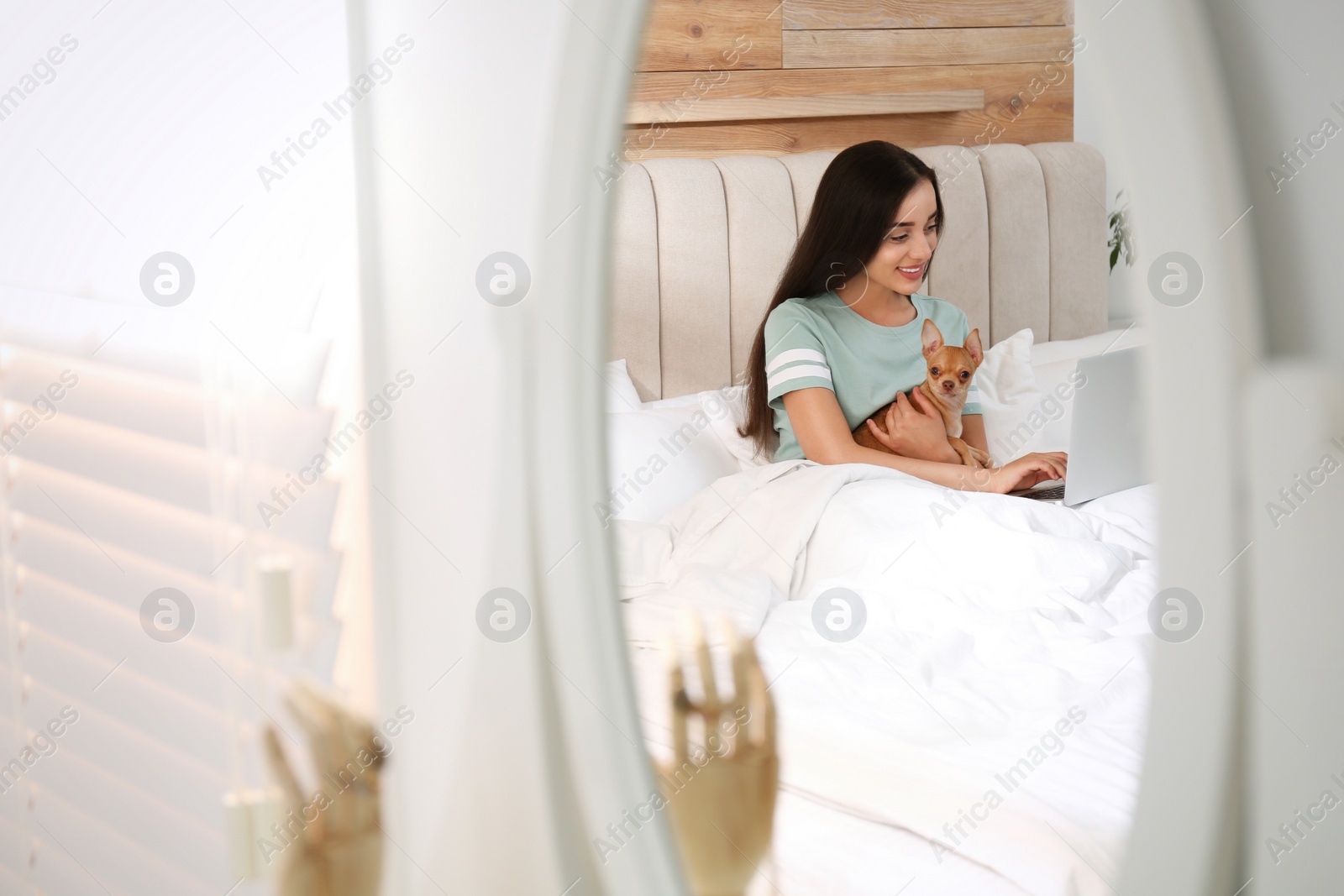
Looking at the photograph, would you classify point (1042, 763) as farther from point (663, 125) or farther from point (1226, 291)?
point (663, 125)

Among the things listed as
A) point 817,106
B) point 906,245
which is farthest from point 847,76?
point 906,245

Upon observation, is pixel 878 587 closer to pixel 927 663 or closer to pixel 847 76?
pixel 927 663

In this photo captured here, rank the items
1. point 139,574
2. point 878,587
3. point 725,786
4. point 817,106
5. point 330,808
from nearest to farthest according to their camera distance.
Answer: point 330,808
point 139,574
point 725,786
point 878,587
point 817,106

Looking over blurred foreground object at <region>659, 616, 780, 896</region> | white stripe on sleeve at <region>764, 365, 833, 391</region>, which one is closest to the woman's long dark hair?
white stripe on sleeve at <region>764, 365, 833, 391</region>

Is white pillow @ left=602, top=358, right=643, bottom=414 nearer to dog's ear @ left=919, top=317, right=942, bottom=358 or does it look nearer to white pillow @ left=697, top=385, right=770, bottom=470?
white pillow @ left=697, top=385, right=770, bottom=470

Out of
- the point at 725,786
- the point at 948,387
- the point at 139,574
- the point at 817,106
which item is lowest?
the point at 725,786

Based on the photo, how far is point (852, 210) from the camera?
152 cm

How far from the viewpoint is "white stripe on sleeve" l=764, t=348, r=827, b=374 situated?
1396 millimetres

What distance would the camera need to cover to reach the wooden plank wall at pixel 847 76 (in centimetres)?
176

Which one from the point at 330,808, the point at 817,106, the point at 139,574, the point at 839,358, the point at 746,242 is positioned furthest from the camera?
the point at 817,106

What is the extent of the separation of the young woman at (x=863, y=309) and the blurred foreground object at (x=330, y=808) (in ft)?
3.19

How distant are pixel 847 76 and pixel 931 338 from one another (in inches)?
27.8

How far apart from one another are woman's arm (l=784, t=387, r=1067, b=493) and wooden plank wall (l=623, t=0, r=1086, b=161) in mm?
635

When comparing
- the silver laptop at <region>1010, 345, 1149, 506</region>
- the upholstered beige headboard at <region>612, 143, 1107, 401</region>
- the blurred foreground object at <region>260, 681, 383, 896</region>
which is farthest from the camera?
the upholstered beige headboard at <region>612, 143, 1107, 401</region>
